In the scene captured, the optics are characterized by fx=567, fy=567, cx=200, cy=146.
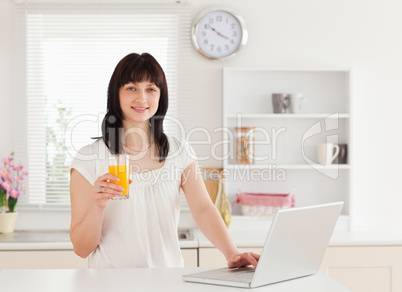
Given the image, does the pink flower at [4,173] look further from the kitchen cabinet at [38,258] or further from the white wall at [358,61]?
the white wall at [358,61]

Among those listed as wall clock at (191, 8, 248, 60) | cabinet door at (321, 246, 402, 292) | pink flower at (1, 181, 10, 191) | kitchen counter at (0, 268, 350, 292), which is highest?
wall clock at (191, 8, 248, 60)

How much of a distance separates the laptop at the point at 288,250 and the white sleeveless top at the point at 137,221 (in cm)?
34

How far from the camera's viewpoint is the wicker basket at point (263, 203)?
3461mm

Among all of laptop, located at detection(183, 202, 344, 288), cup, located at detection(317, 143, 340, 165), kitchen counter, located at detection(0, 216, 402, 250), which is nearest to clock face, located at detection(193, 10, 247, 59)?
cup, located at detection(317, 143, 340, 165)

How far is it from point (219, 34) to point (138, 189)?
1813mm

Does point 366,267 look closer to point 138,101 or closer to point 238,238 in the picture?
point 238,238

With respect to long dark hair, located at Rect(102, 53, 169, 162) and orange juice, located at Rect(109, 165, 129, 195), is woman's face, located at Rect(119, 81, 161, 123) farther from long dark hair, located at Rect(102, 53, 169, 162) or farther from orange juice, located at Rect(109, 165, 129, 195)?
orange juice, located at Rect(109, 165, 129, 195)

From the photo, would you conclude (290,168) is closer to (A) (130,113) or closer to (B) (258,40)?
(B) (258,40)

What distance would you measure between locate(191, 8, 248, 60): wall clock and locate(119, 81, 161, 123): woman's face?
1.58 meters

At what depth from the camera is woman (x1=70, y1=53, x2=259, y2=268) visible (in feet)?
6.35

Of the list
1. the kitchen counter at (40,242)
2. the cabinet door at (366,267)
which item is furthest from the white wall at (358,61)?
A: the kitchen counter at (40,242)

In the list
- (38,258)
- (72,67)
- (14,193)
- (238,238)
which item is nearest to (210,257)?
(238,238)

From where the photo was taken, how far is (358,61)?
3.66 meters

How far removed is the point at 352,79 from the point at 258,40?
64 centimetres
